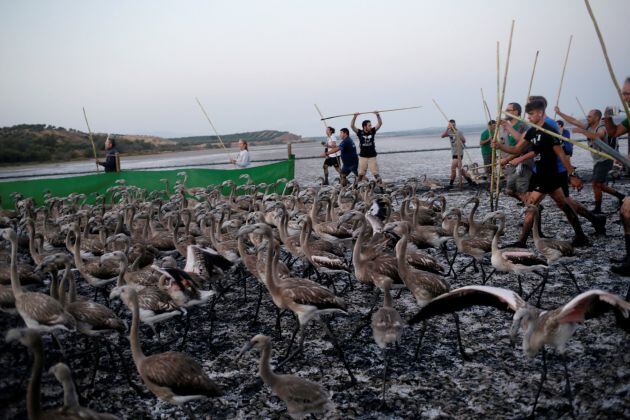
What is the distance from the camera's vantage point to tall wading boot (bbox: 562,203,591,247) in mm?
8887

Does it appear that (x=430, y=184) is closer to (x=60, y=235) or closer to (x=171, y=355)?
(x=60, y=235)

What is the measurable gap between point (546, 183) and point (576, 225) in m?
1.02

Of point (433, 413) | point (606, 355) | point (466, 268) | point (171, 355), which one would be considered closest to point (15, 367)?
point (171, 355)

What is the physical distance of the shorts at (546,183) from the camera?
347 inches

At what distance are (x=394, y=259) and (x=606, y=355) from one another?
9.37ft

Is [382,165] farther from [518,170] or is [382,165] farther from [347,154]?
[518,170]

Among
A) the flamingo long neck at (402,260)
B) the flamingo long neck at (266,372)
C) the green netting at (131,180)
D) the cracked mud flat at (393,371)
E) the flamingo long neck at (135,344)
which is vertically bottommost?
the cracked mud flat at (393,371)

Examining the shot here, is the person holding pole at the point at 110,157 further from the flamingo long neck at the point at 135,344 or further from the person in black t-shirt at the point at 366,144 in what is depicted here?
the flamingo long neck at the point at 135,344

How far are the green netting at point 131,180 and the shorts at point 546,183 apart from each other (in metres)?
9.59

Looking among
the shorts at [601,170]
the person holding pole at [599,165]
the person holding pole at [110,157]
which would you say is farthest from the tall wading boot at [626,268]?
the person holding pole at [110,157]

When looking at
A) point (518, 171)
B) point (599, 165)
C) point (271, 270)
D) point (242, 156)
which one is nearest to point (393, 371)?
point (271, 270)

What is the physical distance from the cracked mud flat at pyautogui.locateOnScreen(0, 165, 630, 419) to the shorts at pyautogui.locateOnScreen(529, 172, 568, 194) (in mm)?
2098

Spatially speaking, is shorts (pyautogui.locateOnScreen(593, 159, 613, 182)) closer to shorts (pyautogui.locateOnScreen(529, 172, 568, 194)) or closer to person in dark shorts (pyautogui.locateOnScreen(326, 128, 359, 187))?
shorts (pyautogui.locateOnScreen(529, 172, 568, 194))

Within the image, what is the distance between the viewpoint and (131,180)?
1603 cm
